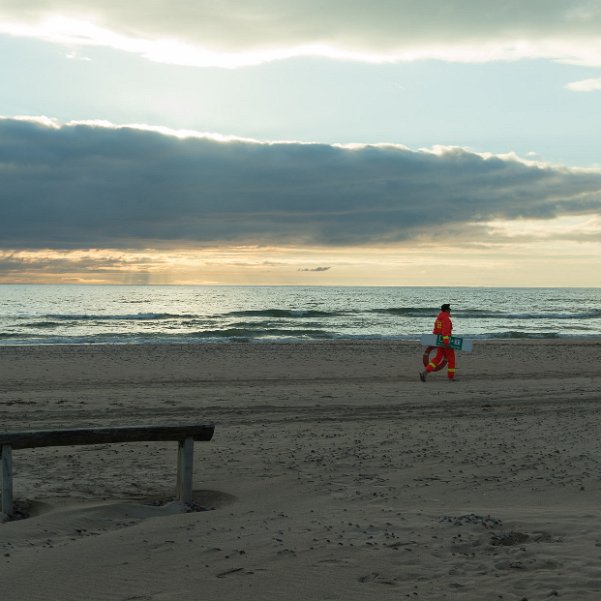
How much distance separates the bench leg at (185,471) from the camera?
235 inches

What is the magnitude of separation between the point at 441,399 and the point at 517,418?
2.41m

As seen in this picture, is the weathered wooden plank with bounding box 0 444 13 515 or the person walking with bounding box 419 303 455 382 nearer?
the weathered wooden plank with bounding box 0 444 13 515

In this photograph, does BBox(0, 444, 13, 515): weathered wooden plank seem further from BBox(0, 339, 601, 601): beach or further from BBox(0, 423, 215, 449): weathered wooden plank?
BBox(0, 339, 601, 601): beach

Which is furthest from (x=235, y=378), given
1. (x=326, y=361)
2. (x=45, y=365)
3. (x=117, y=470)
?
(x=117, y=470)

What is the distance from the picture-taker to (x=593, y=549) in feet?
15.1

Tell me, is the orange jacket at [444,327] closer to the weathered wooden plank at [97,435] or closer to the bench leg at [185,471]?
the weathered wooden plank at [97,435]

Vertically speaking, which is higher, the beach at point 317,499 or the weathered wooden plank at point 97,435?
the weathered wooden plank at point 97,435

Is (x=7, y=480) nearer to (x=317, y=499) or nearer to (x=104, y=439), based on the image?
(x=104, y=439)

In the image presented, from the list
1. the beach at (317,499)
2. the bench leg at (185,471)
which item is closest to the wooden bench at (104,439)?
the bench leg at (185,471)

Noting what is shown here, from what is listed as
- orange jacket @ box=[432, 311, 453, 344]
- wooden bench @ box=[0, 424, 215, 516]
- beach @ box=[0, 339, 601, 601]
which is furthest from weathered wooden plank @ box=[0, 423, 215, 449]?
orange jacket @ box=[432, 311, 453, 344]

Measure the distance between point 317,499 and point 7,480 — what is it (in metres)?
2.61

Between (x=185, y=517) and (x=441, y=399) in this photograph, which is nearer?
(x=185, y=517)

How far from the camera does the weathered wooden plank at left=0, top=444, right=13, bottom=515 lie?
5387mm

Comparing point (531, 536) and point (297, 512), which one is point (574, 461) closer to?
point (531, 536)
